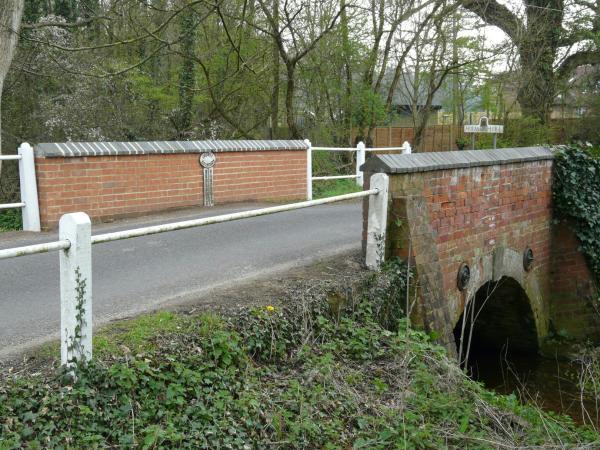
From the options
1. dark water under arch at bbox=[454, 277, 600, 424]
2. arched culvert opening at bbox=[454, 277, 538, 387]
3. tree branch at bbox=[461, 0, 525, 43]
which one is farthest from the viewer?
tree branch at bbox=[461, 0, 525, 43]

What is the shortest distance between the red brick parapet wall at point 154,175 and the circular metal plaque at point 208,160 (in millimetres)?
74

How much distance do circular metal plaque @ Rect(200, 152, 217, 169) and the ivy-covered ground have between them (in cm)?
558

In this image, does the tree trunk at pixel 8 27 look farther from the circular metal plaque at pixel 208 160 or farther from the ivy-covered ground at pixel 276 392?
the ivy-covered ground at pixel 276 392

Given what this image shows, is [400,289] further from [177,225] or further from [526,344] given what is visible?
[526,344]

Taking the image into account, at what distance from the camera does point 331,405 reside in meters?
4.61

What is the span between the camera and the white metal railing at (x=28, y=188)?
8.55 metres

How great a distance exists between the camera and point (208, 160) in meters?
11.2

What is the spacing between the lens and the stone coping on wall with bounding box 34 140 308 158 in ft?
29.0

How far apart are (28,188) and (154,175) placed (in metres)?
2.14

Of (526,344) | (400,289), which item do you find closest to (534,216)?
(526,344)

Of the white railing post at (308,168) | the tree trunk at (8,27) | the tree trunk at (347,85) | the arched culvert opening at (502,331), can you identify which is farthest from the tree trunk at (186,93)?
the arched culvert opening at (502,331)

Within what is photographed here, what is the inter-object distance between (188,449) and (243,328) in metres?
1.29

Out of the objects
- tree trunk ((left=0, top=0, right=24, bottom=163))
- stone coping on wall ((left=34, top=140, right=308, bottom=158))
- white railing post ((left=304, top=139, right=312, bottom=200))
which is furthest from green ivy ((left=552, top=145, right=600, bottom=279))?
tree trunk ((left=0, top=0, right=24, bottom=163))

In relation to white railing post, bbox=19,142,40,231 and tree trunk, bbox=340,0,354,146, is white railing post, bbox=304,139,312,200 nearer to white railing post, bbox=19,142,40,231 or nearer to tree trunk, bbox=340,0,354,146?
white railing post, bbox=19,142,40,231
